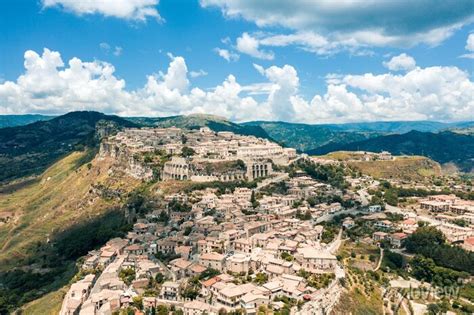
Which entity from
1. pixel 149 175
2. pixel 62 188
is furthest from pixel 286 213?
pixel 62 188

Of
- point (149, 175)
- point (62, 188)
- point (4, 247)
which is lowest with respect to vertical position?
point (4, 247)

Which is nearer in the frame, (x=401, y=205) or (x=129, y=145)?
(x=401, y=205)

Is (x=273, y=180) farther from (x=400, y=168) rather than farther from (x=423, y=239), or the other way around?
(x=400, y=168)

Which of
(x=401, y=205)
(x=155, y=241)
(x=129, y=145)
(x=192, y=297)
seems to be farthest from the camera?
(x=129, y=145)

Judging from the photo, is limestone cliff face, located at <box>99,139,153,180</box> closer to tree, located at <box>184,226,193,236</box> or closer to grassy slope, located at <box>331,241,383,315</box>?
tree, located at <box>184,226,193,236</box>

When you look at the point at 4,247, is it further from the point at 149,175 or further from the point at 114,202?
the point at 149,175

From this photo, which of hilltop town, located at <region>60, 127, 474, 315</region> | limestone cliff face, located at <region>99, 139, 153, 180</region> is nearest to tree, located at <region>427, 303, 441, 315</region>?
hilltop town, located at <region>60, 127, 474, 315</region>

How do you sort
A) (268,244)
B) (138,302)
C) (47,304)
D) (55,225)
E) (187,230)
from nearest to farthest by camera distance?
(138,302) → (47,304) → (268,244) → (187,230) → (55,225)

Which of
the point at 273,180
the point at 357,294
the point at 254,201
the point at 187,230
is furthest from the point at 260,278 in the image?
the point at 273,180
